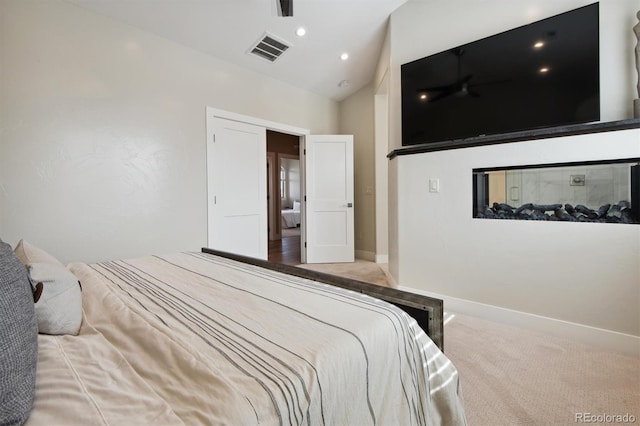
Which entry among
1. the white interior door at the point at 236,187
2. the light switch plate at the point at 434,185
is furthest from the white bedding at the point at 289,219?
the light switch plate at the point at 434,185

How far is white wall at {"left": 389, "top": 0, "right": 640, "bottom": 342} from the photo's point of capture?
1.85 metres

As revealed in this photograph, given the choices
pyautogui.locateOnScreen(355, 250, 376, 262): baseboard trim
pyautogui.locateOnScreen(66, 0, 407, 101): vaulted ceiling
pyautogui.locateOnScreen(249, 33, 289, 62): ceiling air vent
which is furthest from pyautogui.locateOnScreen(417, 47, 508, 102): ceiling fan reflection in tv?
pyautogui.locateOnScreen(355, 250, 376, 262): baseboard trim

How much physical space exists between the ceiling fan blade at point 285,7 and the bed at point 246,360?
233 cm

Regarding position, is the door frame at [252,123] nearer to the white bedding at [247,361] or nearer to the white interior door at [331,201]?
the white interior door at [331,201]

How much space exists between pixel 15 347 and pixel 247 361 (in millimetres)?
466

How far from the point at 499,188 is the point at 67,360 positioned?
9.15ft

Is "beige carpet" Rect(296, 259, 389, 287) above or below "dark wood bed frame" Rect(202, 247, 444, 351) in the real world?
below

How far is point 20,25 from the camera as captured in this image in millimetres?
2145

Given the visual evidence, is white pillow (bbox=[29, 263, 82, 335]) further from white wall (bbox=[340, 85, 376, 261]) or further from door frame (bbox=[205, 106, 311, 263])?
white wall (bbox=[340, 85, 376, 261])

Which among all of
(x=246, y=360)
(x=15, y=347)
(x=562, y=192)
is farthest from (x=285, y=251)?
(x=15, y=347)

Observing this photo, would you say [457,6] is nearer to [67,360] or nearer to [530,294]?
[530,294]

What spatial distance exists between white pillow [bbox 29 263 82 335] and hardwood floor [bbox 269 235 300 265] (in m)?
3.29

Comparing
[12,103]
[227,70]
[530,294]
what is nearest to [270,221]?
[227,70]

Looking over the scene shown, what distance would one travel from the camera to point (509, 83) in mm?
2293
